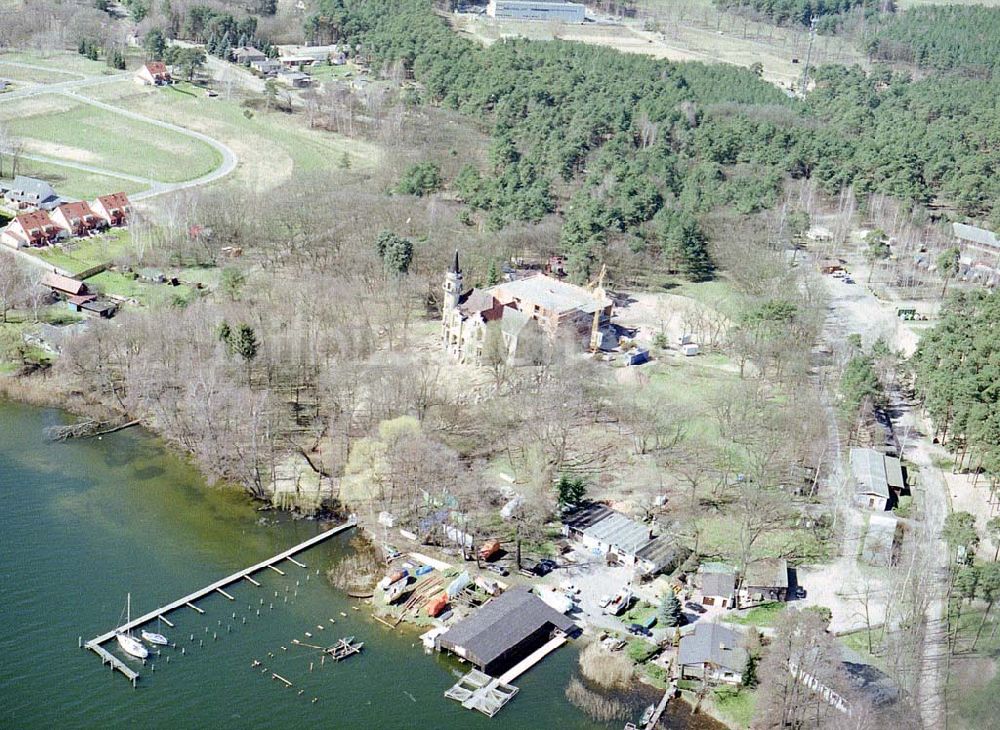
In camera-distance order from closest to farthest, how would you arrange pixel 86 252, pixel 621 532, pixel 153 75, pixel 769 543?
pixel 621 532 < pixel 769 543 < pixel 86 252 < pixel 153 75

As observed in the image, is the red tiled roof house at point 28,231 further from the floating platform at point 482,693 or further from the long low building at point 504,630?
the floating platform at point 482,693

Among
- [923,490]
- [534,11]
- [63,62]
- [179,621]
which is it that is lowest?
[179,621]

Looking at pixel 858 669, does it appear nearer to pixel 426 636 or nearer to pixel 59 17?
pixel 426 636

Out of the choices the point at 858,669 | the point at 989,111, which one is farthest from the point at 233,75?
the point at 858,669

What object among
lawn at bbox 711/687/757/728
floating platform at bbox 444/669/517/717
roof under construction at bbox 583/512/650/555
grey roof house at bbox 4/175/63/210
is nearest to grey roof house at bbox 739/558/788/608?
roof under construction at bbox 583/512/650/555

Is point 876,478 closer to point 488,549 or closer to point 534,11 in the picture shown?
point 488,549

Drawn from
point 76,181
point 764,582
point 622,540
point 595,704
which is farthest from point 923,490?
point 76,181

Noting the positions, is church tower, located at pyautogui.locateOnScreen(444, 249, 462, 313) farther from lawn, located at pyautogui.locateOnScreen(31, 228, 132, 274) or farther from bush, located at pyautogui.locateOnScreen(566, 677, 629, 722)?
bush, located at pyautogui.locateOnScreen(566, 677, 629, 722)

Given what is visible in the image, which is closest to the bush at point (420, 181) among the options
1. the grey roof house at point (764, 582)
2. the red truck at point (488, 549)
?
the red truck at point (488, 549)
